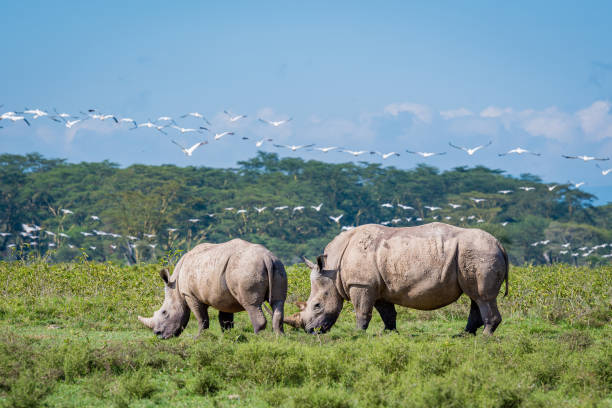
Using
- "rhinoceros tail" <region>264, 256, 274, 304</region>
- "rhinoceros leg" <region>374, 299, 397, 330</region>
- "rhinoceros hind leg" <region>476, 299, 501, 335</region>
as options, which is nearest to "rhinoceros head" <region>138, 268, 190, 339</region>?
"rhinoceros tail" <region>264, 256, 274, 304</region>

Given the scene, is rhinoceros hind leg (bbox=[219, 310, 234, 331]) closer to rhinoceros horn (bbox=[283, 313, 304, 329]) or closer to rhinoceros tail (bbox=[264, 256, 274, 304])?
rhinoceros horn (bbox=[283, 313, 304, 329])

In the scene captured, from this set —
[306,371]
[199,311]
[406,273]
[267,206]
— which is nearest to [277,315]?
[199,311]

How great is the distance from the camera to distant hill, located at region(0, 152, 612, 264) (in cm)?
4816

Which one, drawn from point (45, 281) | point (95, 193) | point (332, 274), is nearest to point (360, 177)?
point (95, 193)

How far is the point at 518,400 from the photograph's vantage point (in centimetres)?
706

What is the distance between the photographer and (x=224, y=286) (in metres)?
10.5

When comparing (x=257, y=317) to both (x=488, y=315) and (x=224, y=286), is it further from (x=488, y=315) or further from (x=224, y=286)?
(x=488, y=315)

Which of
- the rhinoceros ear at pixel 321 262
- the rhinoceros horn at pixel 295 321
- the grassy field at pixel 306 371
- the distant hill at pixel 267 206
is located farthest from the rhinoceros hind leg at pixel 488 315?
the distant hill at pixel 267 206

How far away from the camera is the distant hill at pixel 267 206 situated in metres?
48.2

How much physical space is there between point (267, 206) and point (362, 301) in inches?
1613

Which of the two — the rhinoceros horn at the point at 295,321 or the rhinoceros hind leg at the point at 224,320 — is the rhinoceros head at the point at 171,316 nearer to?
the rhinoceros hind leg at the point at 224,320

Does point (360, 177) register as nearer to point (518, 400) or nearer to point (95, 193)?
point (95, 193)

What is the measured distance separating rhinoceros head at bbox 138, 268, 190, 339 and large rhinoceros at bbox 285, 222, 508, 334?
4.97 ft

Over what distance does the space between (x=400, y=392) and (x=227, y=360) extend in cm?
200
